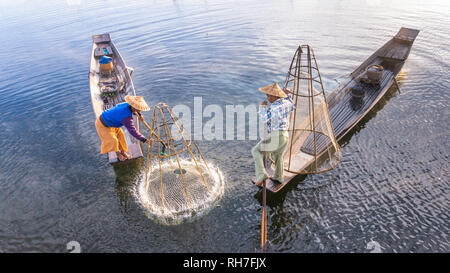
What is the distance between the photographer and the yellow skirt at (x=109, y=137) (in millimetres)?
5754

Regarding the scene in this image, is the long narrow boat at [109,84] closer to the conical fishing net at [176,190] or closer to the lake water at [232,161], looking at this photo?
the lake water at [232,161]

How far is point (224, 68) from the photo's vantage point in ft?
39.1

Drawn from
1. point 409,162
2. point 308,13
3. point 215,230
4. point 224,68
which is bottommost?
point 215,230

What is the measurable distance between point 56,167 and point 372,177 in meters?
7.87

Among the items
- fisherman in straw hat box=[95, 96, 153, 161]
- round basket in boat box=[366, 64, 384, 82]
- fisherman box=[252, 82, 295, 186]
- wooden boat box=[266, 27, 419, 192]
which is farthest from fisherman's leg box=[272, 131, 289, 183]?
round basket in boat box=[366, 64, 384, 82]

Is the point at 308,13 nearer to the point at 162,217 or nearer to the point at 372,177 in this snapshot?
the point at 372,177

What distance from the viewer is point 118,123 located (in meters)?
5.61

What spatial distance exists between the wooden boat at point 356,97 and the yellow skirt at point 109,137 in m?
3.53

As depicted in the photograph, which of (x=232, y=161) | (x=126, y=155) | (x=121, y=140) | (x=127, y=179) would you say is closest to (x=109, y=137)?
(x=121, y=140)

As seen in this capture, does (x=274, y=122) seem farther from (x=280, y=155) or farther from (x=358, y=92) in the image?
(x=358, y=92)

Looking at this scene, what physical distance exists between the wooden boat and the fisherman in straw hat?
298cm

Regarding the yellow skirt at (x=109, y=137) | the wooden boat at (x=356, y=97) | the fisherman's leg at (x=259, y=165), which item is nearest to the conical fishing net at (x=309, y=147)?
the wooden boat at (x=356, y=97)

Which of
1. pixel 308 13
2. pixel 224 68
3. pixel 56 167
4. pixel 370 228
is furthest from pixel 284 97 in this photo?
pixel 308 13

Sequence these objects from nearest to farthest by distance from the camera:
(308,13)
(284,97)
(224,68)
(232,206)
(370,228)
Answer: (284,97), (370,228), (232,206), (224,68), (308,13)
